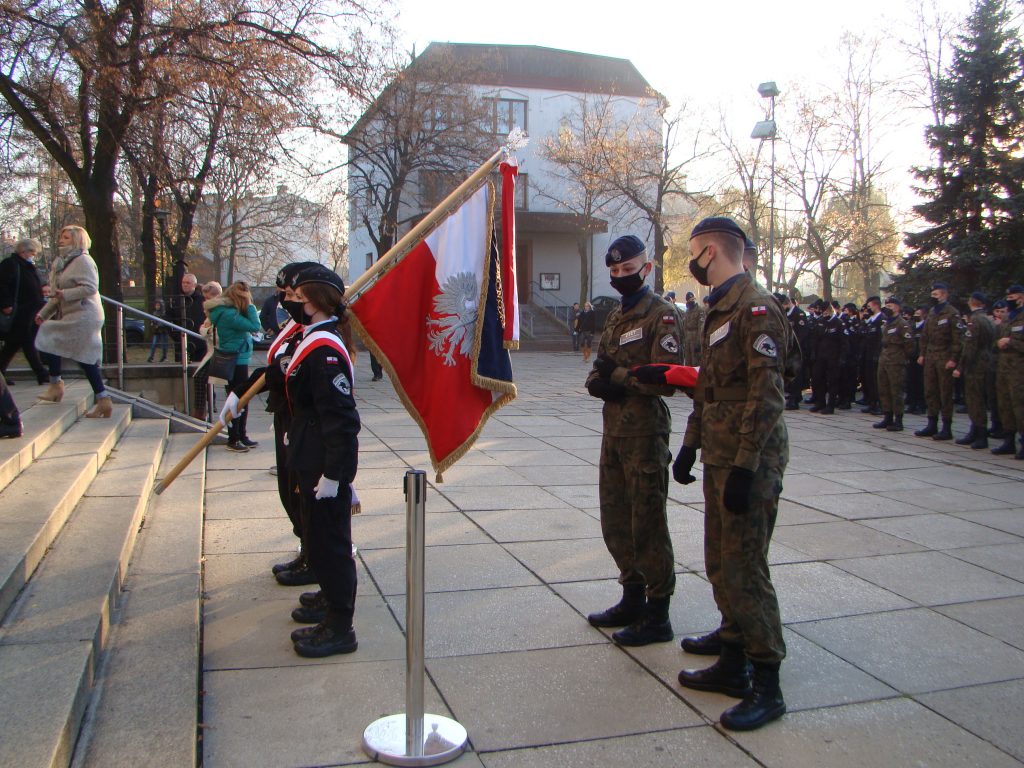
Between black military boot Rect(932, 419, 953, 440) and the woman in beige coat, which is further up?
the woman in beige coat

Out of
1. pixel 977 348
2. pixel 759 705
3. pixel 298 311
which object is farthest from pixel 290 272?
pixel 977 348

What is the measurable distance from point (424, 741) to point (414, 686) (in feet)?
0.82

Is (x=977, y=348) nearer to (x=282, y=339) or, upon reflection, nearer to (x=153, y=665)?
(x=282, y=339)

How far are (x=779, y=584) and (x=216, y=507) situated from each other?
427cm

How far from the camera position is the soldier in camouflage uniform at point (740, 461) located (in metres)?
3.50

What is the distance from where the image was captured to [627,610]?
14.7 ft

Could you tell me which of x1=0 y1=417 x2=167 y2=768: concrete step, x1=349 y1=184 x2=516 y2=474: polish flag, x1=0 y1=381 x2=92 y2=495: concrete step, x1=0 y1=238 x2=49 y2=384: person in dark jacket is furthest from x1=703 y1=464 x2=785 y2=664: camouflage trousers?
x1=0 y1=238 x2=49 y2=384: person in dark jacket

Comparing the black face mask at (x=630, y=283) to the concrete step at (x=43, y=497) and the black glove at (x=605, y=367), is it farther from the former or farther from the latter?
the concrete step at (x=43, y=497)

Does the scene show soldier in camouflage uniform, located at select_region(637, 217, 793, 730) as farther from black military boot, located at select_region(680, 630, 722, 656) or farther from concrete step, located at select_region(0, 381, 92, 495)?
concrete step, located at select_region(0, 381, 92, 495)

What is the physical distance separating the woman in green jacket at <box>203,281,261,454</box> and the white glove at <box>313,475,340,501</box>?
5.78 meters

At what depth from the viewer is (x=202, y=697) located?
3.61m

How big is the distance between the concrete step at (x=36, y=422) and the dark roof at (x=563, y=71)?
36975 mm

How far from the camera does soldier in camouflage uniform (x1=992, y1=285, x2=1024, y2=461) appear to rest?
10.5m

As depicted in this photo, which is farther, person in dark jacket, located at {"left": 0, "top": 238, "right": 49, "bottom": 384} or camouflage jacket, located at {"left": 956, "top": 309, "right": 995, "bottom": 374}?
camouflage jacket, located at {"left": 956, "top": 309, "right": 995, "bottom": 374}
